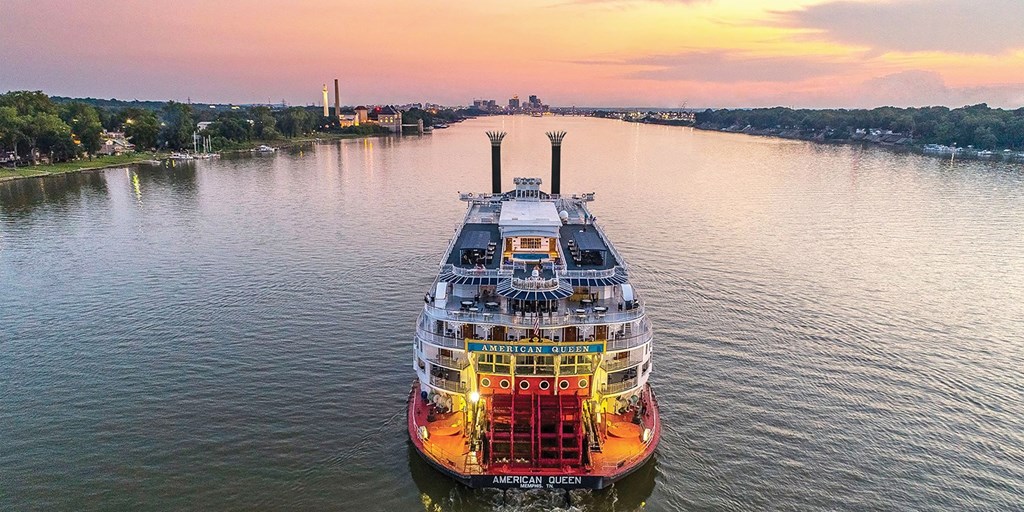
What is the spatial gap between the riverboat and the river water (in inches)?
65.1

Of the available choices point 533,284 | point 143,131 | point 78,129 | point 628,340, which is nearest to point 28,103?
point 78,129

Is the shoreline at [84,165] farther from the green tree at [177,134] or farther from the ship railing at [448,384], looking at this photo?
the ship railing at [448,384]

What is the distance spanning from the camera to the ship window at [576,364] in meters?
27.0

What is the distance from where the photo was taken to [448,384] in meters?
27.6

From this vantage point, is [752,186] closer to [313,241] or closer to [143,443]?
[313,241]

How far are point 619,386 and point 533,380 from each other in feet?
12.8

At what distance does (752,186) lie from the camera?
338 feet

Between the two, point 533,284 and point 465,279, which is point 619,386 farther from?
point 465,279

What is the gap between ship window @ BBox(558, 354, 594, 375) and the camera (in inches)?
1061

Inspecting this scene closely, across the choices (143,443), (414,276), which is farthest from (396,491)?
(414,276)

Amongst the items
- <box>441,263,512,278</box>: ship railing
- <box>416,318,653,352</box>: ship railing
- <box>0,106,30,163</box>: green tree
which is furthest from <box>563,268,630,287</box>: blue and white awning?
<box>0,106,30,163</box>: green tree

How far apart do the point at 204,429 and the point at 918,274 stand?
185ft

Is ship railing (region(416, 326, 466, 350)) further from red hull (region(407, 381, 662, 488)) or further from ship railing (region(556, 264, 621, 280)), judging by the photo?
ship railing (region(556, 264, 621, 280))

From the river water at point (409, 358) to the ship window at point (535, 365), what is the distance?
515cm
